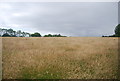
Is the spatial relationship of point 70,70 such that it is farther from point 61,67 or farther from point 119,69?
point 119,69

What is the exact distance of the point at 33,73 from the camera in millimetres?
4770

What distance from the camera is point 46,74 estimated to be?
4723mm

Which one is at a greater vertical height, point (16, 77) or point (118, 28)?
point (118, 28)

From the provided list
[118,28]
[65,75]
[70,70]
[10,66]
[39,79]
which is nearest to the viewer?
[39,79]

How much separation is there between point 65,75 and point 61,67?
708mm

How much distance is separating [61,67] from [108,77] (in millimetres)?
2218

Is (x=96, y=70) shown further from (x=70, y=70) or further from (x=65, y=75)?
(x=65, y=75)

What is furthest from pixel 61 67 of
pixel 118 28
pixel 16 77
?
pixel 118 28

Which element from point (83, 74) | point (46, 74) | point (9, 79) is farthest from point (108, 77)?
point (9, 79)

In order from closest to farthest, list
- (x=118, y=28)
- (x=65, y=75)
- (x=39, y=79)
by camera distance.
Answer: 1. (x=39, y=79)
2. (x=65, y=75)
3. (x=118, y=28)

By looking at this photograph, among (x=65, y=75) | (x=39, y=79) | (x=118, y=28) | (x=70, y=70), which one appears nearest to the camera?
(x=39, y=79)

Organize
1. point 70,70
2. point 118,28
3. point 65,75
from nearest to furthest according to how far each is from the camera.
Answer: point 65,75, point 70,70, point 118,28

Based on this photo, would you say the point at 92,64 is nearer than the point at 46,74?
No

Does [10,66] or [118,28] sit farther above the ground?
[118,28]
